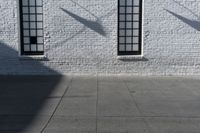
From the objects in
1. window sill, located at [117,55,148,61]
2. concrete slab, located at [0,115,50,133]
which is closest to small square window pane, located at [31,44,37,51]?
window sill, located at [117,55,148,61]

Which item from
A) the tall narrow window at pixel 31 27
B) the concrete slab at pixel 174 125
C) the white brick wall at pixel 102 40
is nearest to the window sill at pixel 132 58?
the white brick wall at pixel 102 40

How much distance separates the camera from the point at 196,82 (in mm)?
13609

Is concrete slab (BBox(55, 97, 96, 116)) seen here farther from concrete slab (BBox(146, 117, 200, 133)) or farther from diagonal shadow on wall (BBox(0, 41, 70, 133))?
concrete slab (BBox(146, 117, 200, 133))

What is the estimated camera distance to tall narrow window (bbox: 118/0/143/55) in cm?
1480

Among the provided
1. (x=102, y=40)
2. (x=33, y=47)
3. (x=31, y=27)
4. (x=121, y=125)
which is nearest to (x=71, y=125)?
(x=121, y=125)

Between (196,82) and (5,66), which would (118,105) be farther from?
(5,66)

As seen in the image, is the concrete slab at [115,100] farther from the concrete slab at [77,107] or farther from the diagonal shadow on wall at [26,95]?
the diagonal shadow on wall at [26,95]

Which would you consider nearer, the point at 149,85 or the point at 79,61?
the point at 149,85

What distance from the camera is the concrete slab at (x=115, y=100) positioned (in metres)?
9.36

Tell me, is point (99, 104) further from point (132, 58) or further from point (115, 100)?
point (132, 58)

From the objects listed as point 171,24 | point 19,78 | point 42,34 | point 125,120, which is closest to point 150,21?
point 171,24

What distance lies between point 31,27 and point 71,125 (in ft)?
24.2

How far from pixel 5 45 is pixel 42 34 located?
137 centimetres

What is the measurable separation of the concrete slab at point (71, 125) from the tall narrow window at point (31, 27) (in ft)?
21.4
